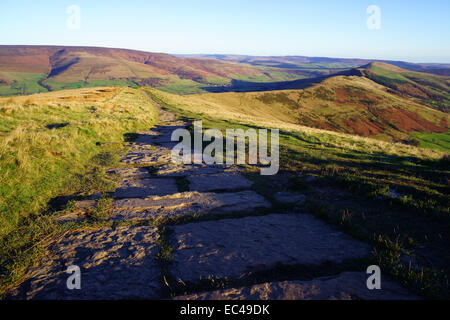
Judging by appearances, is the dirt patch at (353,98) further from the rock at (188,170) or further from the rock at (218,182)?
the rock at (218,182)

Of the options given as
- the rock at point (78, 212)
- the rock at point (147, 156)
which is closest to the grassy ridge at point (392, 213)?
the rock at point (147, 156)

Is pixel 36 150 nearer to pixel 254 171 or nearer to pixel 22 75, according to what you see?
pixel 254 171

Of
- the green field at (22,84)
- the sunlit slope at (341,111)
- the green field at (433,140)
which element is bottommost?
the green field at (433,140)

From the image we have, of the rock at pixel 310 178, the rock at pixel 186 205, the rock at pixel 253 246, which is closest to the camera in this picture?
the rock at pixel 253 246

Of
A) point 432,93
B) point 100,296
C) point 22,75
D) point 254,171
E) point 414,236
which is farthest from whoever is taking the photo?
point 22,75

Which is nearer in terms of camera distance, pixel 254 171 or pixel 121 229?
pixel 121 229

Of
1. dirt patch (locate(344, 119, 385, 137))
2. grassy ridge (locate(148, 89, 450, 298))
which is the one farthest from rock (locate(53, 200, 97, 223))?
dirt patch (locate(344, 119, 385, 137))

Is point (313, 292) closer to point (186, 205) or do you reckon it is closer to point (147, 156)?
point (186, 205)
